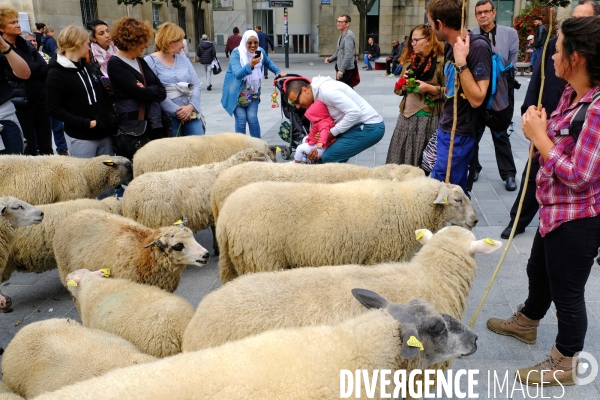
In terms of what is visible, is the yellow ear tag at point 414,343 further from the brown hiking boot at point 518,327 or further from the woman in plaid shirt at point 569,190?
the brown hiking boot at point 518,327

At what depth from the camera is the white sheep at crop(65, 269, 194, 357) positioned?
285 centimetres

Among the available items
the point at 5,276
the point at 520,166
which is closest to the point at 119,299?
the point at 5,276

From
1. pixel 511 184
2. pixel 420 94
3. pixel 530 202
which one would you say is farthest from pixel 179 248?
pixel 511 184

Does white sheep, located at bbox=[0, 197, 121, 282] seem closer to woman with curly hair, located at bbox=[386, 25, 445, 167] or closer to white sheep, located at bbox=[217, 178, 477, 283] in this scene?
white sheep, located at bbox=[217, 178, 477, 283]

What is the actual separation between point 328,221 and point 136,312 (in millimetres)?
1388

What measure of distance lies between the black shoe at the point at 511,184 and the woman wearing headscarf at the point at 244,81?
11.7 feet

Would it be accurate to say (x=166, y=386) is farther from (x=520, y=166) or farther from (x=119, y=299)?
(x=520, y=166)

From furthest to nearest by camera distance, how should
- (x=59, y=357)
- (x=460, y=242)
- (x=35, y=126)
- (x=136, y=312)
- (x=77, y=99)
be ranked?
1. (x=35, y=126)
2. (x=77, y=99)
3. (x=136, y=312)
4. (x=460, y=242)
5. (x=59, y=357)

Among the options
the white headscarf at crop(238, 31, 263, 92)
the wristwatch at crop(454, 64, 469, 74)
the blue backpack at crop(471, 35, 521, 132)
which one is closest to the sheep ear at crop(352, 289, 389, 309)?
the wristwatch at crop(454, 64, 469, 74)

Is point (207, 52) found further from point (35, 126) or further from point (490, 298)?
point (490, 298)

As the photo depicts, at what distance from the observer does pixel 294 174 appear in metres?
4.27

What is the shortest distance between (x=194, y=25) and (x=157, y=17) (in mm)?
2643

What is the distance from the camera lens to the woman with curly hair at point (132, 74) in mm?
5090

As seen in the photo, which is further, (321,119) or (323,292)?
(321,119)
